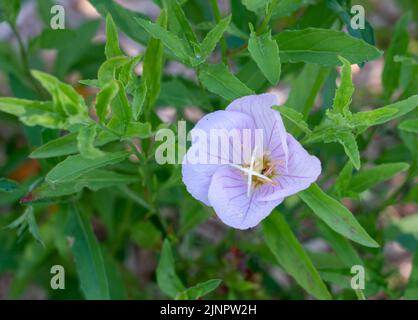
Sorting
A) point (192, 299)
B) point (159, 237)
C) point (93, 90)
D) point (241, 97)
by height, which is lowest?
point (192, 299)

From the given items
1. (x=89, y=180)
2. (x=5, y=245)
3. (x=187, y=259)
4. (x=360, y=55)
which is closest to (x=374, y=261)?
(x=187, y=259)

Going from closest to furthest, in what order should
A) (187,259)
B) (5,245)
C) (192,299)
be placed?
(192,299), (187,259), (5,245)

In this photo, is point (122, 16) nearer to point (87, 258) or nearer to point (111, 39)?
Answer: point (111, 39)

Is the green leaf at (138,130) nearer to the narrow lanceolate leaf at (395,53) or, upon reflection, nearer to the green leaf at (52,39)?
the green leaf at (52,39)

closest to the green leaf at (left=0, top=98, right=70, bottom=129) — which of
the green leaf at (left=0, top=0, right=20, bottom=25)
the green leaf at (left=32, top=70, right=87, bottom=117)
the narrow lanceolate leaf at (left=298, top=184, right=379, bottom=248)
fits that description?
the green leaf at (left=32, top=70, right=87, bottom=117)

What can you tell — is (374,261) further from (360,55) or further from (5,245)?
(5,245)

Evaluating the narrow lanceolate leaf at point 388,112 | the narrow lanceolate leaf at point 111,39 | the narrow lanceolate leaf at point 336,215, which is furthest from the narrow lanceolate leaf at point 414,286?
the narrow lanceolate leaf at point 111,39
